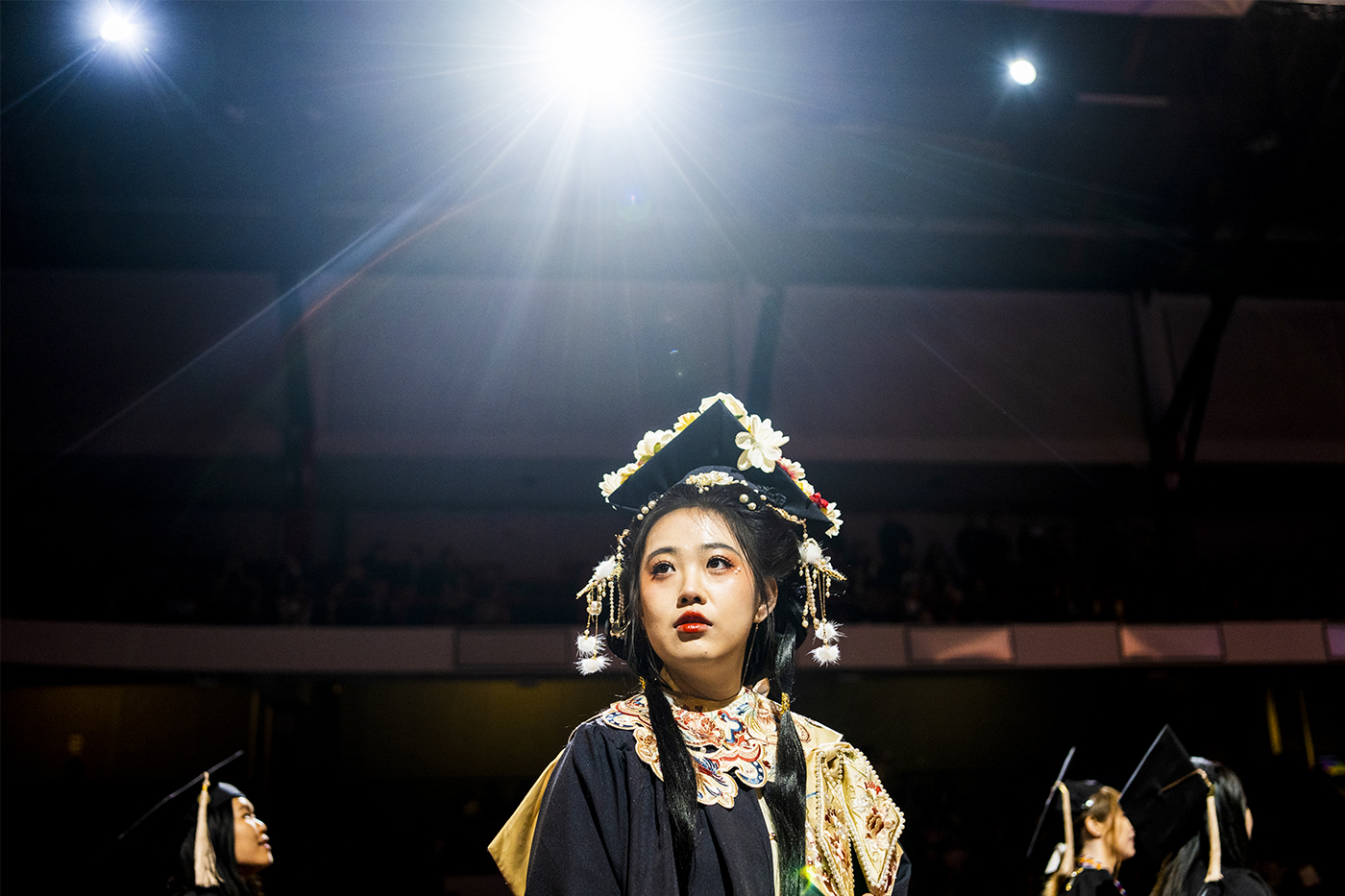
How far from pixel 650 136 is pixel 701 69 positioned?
0.96m

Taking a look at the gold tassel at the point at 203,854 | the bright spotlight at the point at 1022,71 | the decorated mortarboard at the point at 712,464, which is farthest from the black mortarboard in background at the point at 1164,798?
the bright spotlight at the point at 1022,71

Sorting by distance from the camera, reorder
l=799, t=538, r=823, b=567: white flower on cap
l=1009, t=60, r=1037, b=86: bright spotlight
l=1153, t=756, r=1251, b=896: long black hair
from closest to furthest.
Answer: l=799, t=538, r=823, b=567: white flower on cap, l=1153, t=756, r=1251, b=896: long black hair, l=1009, t=60, r=1037, b=86: bright spotlight

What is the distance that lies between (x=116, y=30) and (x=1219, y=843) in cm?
768

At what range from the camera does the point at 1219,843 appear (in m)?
3.24

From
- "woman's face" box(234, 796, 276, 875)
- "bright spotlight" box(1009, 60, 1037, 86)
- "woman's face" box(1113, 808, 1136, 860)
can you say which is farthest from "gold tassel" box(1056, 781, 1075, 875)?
"bright spotlight" box(1009, 60, 1037, 86)

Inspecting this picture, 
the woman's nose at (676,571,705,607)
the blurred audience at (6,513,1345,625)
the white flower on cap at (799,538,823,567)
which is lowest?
the woman's nose at (676,571,705,607)

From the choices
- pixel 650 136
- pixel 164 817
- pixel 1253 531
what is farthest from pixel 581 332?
pixel 1253 531

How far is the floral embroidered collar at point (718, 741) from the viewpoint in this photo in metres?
1.73

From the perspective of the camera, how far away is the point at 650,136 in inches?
319

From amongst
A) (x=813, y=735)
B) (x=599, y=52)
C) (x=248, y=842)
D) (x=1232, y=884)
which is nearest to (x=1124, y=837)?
(x=1232, y=884)

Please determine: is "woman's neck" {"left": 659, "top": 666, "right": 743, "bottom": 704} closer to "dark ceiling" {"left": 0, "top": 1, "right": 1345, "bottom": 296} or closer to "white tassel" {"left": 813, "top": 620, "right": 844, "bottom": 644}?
"white tassel" {"left": 813, "top": 620, "right": 844, "bottom": 644}

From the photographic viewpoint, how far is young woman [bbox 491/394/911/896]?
1623 mm

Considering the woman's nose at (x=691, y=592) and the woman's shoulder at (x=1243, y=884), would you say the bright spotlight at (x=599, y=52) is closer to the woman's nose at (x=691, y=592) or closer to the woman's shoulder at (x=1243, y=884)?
the woman's nose at (x=691, y=592)

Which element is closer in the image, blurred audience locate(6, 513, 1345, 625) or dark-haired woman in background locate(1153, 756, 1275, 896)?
dark-haired woman in background locate(1153, 756, 1275, 896)
